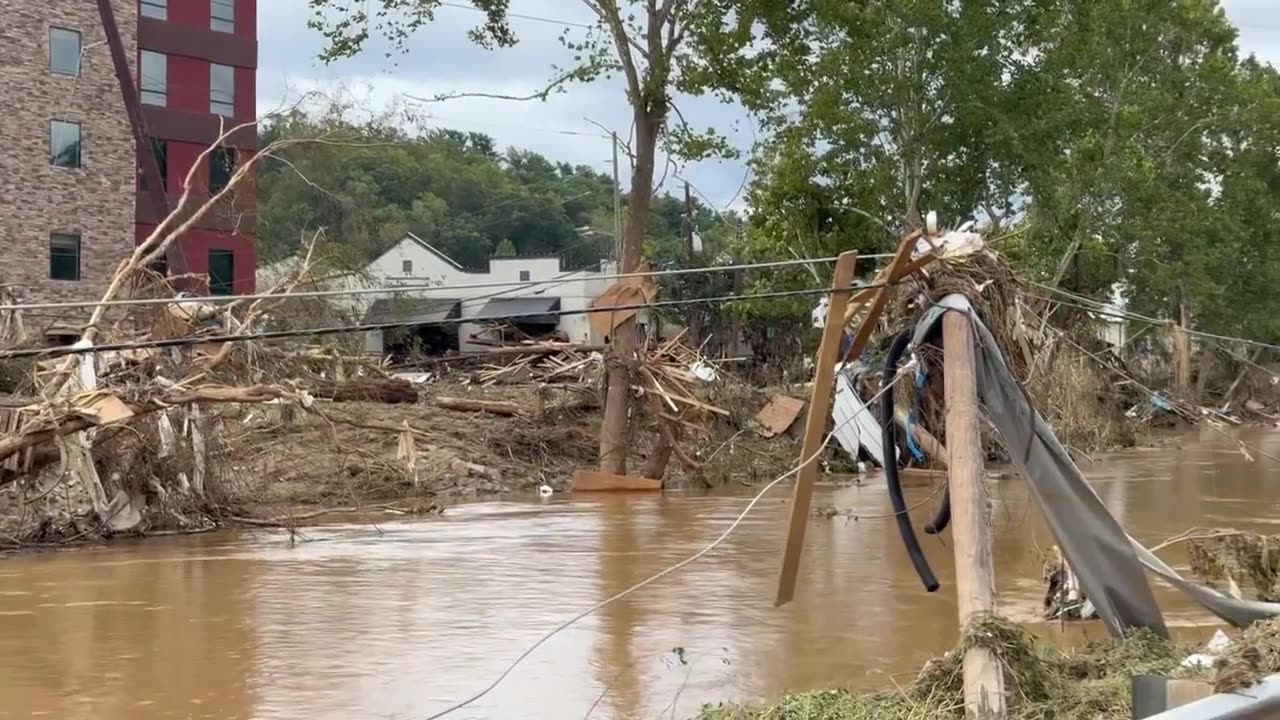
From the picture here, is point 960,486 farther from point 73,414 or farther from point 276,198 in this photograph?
point 276,198

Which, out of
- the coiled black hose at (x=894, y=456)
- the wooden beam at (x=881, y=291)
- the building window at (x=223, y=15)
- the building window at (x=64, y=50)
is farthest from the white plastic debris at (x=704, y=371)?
the building window at (x=223, y=15)

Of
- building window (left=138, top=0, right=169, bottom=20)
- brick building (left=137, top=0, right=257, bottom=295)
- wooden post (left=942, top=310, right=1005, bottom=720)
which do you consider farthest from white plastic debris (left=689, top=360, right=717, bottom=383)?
building window (left=138, top=0, right=169, bottom=20)

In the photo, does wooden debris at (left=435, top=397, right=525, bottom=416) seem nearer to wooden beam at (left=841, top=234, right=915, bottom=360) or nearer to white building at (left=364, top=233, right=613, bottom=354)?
white building at (left=364, top=233, right=613, bottom=354)

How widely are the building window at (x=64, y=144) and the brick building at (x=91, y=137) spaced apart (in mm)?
28

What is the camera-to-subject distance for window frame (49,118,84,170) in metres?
40.3

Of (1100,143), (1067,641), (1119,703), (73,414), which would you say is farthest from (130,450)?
(1100,143)

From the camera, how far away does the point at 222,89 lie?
46.9 m

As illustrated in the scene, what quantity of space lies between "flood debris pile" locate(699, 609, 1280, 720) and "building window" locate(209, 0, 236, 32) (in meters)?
43.8

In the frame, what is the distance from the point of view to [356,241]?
2409 inches

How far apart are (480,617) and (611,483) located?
37.2 ft

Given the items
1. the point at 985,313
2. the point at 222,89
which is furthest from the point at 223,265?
the point at 985,313

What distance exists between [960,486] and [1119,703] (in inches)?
46.9

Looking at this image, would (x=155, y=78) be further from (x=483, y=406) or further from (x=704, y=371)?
(x=704, y=371)

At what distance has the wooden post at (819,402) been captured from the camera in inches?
285
